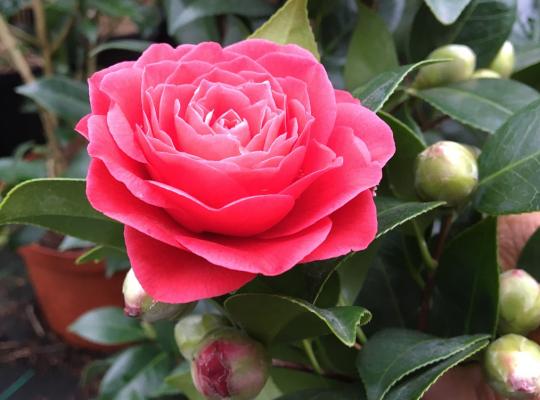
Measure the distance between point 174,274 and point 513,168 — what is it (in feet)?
0.87

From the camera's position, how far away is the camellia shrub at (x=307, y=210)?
1.04 ft

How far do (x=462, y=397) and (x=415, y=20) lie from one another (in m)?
0.35

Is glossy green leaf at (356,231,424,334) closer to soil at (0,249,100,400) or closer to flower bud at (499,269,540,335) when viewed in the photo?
flower bud at (499,269,540,335)

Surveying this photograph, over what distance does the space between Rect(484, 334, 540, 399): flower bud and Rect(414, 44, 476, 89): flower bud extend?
0.26 metres

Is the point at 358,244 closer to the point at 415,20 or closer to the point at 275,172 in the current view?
the point at 275,172

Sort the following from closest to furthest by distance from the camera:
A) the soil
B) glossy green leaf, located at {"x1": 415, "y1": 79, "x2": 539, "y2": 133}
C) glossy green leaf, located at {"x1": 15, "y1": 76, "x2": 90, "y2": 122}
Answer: glossy green leaf, located at {"x1": 415, "y1": 79, "x2": 539, "y2": 133}
glossy green leaf, located at {"x1": 15, "y1": 76, "x2": 90, "y2": 122}
the soil

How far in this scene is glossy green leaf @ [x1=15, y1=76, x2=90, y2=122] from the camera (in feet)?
3.18

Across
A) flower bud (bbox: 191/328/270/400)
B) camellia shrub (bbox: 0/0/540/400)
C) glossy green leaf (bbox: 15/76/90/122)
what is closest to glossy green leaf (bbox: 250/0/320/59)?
camellia shrub (bbox: 0/0/540/400)

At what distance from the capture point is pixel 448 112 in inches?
21.2

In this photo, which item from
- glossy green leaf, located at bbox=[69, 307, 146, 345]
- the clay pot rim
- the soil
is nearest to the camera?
glossy green leaf, located at bbox=[69, 307, 146, 345]

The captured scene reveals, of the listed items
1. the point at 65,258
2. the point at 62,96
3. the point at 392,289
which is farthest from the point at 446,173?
the point at 65,258

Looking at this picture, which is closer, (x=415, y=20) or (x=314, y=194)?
(x=314, y=194)

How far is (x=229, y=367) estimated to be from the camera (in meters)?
0.38

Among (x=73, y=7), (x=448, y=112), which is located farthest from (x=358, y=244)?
(x=73, y=7)
